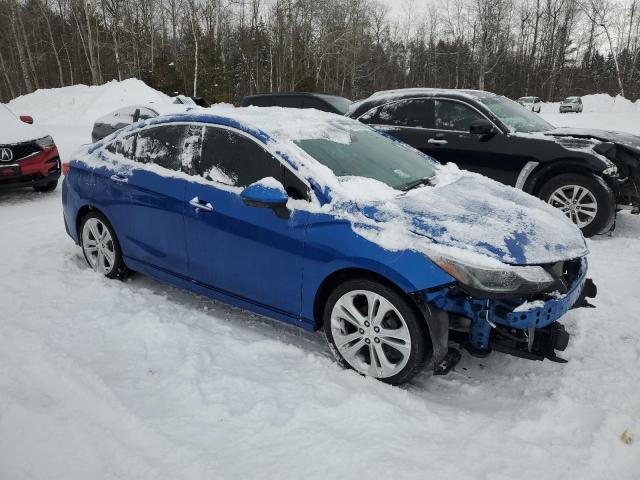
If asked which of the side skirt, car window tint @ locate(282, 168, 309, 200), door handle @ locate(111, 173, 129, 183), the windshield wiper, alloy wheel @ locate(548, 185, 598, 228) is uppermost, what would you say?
car window tint @ locate(282, 168, 309, 200)

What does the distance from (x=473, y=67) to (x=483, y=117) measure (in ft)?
148

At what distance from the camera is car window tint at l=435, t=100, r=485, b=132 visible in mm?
6605

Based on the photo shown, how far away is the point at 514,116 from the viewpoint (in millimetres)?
6750

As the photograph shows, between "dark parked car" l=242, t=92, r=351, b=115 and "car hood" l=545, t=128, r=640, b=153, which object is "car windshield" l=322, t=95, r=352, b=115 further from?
"car hood" l=545, t=128, r=640, b=153

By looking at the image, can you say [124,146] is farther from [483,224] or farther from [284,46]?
[284,46]

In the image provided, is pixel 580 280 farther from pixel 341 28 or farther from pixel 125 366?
pixel 341 28

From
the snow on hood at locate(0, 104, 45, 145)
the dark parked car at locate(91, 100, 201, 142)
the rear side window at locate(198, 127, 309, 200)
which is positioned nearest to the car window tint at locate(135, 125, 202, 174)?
the rear side window at locate(198, 127, 309, 200)

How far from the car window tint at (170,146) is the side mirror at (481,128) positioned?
12.6ft

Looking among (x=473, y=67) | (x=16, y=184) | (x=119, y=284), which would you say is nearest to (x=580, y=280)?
(x=119, y=284)

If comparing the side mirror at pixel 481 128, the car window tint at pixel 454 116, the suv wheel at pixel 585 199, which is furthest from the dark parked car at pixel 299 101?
the suv wheel at pixel 585 199

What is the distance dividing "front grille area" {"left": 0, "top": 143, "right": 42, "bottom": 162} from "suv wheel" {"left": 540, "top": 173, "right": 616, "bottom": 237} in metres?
7.57

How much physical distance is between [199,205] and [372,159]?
136 cm

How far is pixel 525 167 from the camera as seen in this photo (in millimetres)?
6152

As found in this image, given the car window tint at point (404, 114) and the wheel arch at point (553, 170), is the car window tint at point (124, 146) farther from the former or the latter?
the wheel arch at point (553, 170)
